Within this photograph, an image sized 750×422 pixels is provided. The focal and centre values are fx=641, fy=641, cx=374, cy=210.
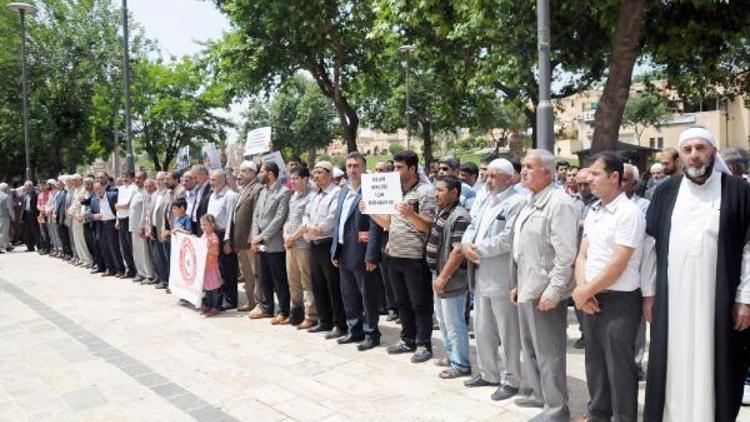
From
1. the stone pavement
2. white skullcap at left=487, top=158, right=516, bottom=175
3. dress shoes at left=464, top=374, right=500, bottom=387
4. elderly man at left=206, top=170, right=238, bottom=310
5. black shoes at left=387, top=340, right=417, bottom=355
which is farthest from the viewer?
elderly man at left=206, top=170, right=238, bottom=310

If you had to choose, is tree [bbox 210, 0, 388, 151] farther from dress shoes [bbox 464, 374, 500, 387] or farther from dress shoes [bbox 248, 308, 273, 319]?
dress shoes [bbox 464, 374, 500, 387]

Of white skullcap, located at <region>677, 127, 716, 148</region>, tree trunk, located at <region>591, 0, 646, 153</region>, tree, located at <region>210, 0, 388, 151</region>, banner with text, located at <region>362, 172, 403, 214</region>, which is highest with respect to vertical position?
tree, located at <region>210, 0, 388, 151</region>

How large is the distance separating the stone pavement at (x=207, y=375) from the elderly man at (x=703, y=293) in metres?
1.26

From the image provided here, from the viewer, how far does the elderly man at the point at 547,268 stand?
4500 mm

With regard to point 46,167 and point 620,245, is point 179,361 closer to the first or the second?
point 620,245

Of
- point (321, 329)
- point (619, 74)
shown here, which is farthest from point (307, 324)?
point (619, 74)

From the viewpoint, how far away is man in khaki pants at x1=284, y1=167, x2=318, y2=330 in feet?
25.2

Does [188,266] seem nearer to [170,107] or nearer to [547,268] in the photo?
[547,268]

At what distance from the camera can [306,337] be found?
24.4 feet

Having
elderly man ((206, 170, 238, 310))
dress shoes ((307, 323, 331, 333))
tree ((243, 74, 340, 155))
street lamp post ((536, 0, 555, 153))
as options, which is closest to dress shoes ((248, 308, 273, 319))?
elderly man ((206, 170, 238, 310))

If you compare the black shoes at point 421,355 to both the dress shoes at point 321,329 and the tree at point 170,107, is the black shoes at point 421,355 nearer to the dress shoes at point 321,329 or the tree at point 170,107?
the dress shoes at point 321,329

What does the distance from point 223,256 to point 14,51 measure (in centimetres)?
2821

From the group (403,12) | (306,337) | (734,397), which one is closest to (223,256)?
(306,337)

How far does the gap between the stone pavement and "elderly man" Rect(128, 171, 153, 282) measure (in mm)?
2431
